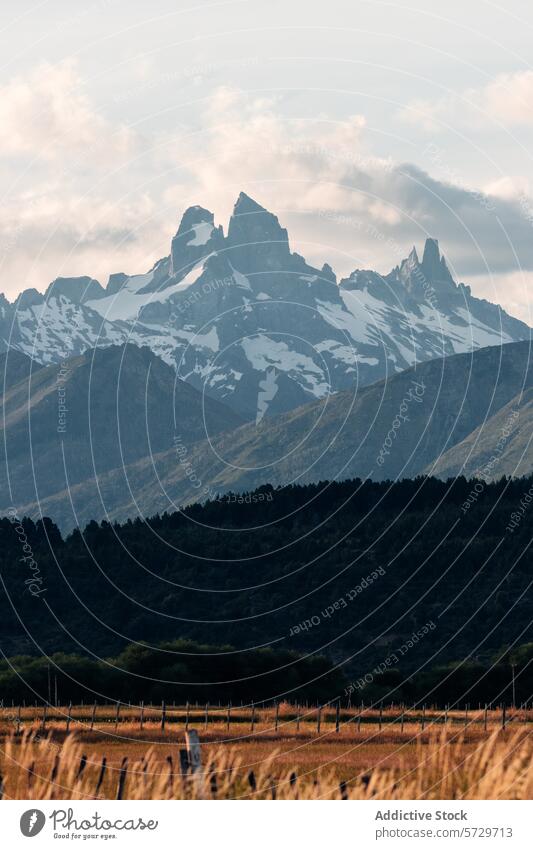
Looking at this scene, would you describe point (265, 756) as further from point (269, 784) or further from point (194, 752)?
point (194, 752)

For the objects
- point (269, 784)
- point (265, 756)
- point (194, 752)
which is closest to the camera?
point (194, 752)

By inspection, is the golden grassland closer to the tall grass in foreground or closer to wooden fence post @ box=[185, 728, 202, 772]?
the tall grass in foreground

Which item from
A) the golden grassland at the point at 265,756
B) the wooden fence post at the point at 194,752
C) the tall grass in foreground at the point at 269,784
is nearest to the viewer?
the tall grass in foreground at the point at 269,784

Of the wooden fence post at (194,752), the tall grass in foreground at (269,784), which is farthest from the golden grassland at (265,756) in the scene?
the wooden fence post at (194,752)

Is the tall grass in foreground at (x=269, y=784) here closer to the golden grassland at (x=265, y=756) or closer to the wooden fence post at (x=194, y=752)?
the golden grassland at (x=265, y=756)

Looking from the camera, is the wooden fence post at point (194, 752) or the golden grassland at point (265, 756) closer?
the wooden fence post at point (194, 752)

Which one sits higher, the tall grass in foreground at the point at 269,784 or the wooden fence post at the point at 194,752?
the wooden fence post at the point at 194,752

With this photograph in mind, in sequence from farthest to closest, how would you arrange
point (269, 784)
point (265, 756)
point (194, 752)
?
point (265, 756)
point (269, 784)
point (194, 752)

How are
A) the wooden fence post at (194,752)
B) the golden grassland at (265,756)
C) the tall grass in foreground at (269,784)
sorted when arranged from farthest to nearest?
the golden grassland at (265,756) → the wooden fence post at (194,752) → the tall grass in foreground at (269,784)

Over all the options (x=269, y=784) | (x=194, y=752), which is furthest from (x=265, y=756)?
(x=194, y=752)
